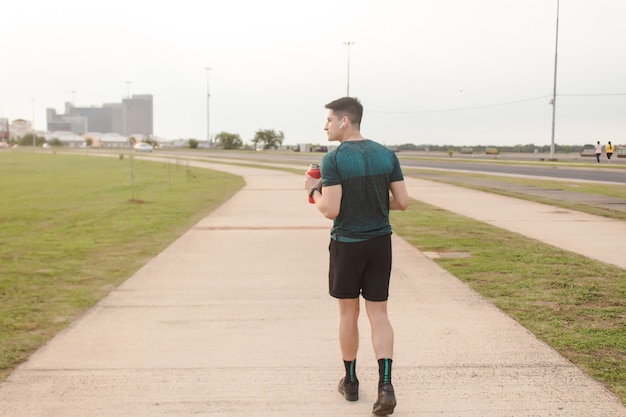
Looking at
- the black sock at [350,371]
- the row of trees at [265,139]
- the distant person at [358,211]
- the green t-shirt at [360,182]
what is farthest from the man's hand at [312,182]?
the row of trees at [265,139]

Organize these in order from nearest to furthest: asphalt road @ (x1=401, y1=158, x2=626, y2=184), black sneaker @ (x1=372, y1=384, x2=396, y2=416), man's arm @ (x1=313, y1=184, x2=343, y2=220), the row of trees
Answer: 1. black sneaker @ (x1=372, y1=384, x2=396, y2=416)
2. man's arm @ (x1=313, y1=184, x2=343, y2=220)
3. asphalt road @ (x1=401, y1=158, x2=626, y2=184)
4. the row of trees

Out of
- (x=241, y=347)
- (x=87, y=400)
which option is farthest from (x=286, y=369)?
(x=87, y=400)

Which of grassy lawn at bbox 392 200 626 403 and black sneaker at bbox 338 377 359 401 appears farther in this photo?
grassy lawn at bbox 392 200 626 403

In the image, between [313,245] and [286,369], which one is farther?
[313,245]

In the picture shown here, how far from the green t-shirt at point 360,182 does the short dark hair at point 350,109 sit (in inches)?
5.5

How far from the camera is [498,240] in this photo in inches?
414

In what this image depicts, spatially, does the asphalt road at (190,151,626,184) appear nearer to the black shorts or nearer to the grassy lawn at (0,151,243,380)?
the grassy lawn at (0,151,243,380)

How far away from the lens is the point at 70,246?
10617 mm

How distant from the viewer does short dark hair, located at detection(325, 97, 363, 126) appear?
12.9ft

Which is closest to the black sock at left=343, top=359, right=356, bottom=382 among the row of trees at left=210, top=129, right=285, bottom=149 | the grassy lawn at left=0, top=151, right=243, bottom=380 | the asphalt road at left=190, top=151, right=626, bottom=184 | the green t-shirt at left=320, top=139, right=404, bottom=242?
the green t-shirt at left=320, top=139, right=404, bottom=242

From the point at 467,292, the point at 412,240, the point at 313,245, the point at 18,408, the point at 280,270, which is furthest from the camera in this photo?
the point at 412,240

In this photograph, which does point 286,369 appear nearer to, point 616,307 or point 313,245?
point 616,307

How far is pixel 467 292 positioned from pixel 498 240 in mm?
3845

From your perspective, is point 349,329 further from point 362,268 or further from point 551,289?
point 551,289
